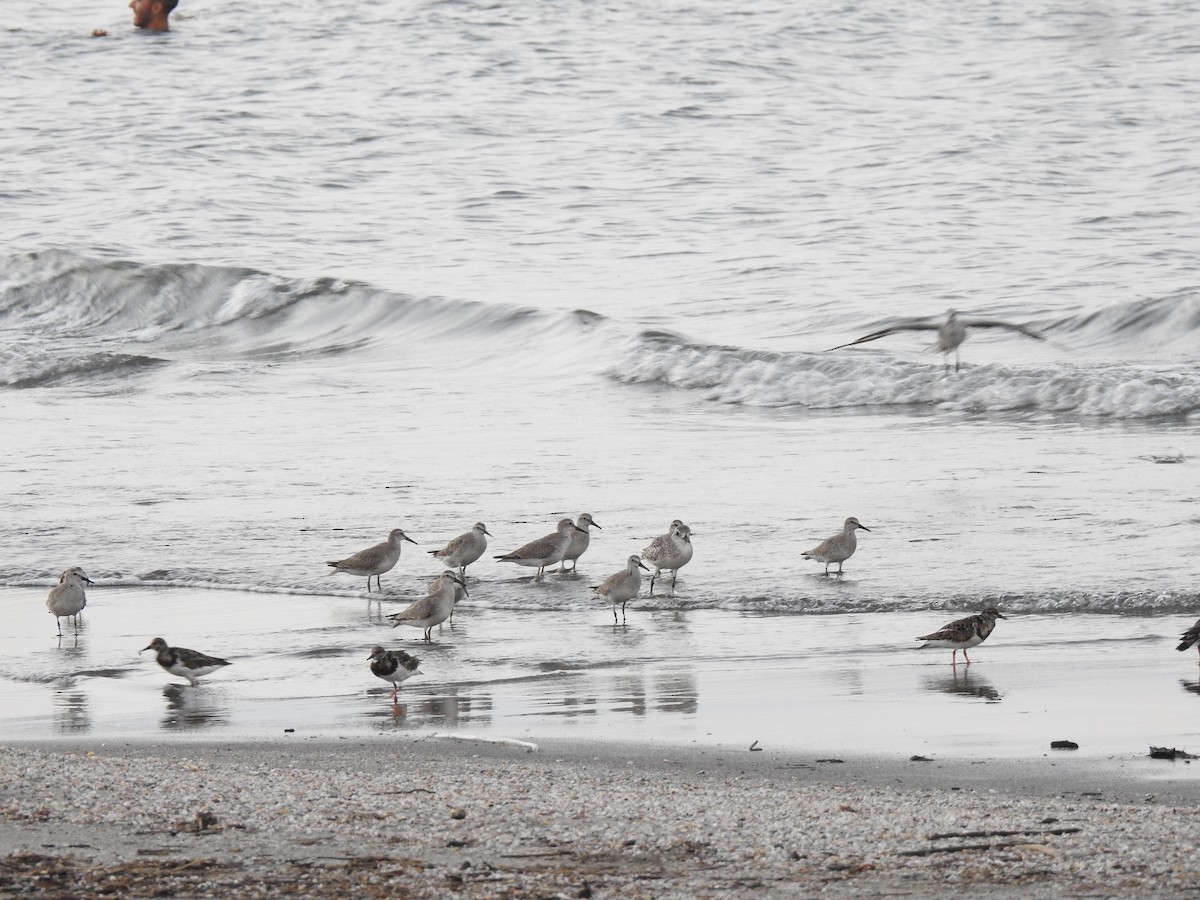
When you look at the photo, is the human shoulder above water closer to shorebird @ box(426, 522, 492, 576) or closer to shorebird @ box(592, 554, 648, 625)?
shorebird @ box(426, 522, 492, 576)

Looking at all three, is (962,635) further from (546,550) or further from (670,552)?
(546,550)

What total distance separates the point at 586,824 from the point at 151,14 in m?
46.2

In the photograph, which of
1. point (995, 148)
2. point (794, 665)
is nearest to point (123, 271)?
point (995, 148)

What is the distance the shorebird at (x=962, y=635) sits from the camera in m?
8.57

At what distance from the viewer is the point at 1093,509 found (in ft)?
39.8

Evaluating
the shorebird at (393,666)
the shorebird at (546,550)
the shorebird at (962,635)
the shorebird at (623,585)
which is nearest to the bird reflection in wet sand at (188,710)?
the shorebird at (393,666)

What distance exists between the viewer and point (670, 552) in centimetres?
1065

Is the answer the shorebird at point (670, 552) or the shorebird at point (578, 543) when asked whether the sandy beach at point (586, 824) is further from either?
the shorebird at point (578, 543)

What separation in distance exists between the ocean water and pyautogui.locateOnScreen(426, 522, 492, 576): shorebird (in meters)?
0.22

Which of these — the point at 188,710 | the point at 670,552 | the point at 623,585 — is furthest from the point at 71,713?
the point at 670,552

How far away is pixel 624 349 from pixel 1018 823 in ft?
51.9

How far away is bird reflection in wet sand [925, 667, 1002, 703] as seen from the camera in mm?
7909

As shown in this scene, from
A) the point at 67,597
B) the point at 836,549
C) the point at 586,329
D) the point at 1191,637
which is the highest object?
the point at 586,329

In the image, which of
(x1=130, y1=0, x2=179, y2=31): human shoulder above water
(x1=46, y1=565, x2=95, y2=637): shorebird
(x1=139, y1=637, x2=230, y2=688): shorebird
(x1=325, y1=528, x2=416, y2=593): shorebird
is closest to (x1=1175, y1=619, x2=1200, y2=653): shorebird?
(x1=139, y1=637, x2=230, y2=688): shorebird
